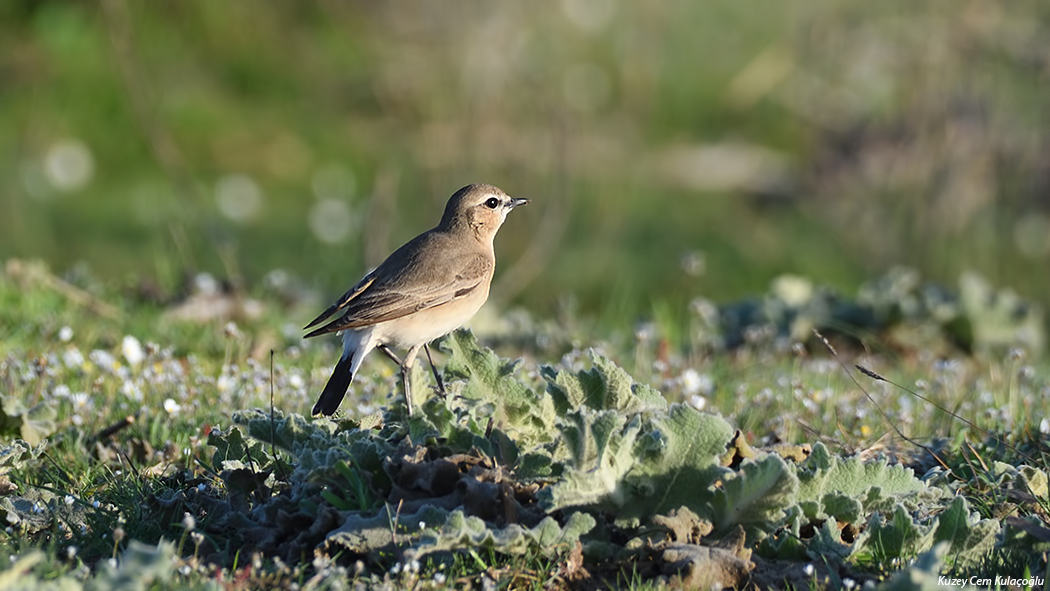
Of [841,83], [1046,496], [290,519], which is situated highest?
[290,519]

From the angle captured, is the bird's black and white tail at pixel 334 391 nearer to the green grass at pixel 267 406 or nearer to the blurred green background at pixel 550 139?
the green grass at pixel 267 406

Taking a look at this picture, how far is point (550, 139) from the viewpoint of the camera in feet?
44.1

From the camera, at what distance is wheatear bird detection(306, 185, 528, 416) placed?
199 inches

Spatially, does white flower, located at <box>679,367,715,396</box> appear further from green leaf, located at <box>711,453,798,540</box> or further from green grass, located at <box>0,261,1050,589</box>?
green leaf, located at <box>711,453,798,540</box>

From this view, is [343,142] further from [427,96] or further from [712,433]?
[712,433]

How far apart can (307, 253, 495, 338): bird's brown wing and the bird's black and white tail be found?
16cm

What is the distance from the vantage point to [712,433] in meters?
3.74

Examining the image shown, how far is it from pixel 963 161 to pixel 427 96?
5230mm

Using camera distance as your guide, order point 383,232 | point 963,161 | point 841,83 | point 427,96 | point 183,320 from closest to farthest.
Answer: point 183,320, point 383,232, point 963,161, point 427,96, point 841,83

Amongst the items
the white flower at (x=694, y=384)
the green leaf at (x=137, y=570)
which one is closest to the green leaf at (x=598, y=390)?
the green leaf at (x=137, y=570)

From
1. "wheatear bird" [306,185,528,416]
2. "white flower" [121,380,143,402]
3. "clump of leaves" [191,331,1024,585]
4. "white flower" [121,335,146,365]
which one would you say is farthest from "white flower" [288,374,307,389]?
"clump of leaves" [191,331,1024,585]

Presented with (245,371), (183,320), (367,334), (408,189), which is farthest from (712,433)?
(408,189)

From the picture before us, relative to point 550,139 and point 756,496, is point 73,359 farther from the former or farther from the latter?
point 550,139

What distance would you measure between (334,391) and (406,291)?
59 cm
